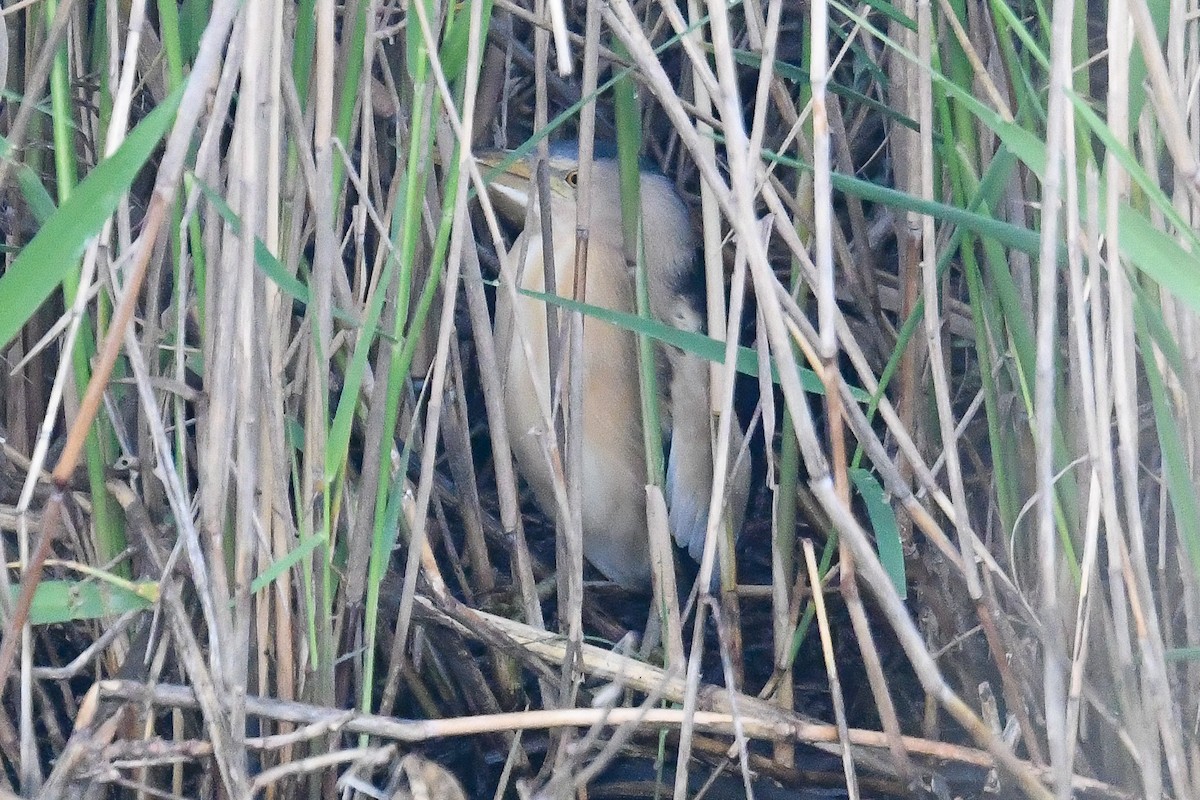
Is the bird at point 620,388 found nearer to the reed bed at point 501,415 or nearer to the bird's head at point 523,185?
the bird's head at point 523,185

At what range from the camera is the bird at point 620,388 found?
65.7 inches

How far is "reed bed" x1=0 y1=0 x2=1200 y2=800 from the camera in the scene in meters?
0.87

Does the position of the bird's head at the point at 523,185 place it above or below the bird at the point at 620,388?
above

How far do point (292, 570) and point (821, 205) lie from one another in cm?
62

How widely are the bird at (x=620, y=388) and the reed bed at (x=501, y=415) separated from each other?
0.24 metres

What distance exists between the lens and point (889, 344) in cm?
147

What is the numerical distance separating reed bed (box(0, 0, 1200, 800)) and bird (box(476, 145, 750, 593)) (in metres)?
0.24

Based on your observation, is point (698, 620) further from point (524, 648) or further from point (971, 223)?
point (971, 223)

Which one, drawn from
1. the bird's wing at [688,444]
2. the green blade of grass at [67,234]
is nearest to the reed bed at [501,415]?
the green blade of grass at [67,234]

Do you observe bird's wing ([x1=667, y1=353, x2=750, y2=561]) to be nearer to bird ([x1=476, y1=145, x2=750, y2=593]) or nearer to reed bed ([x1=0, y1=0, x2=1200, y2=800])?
bird ([x1=476, y1=145, x2=750, y2=593])

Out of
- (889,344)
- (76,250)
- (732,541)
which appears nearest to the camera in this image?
(76,250)

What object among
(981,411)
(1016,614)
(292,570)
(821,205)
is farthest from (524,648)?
(981,411)

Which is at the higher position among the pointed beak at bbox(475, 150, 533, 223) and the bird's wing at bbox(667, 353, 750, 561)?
the pointed beak at bbox(475, 150, 533, 223)

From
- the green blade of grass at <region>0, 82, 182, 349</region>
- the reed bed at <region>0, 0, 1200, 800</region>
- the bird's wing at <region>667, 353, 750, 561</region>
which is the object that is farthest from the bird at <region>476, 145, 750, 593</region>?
the green blade of grass at <region>0, 82, 182, 349</region>
